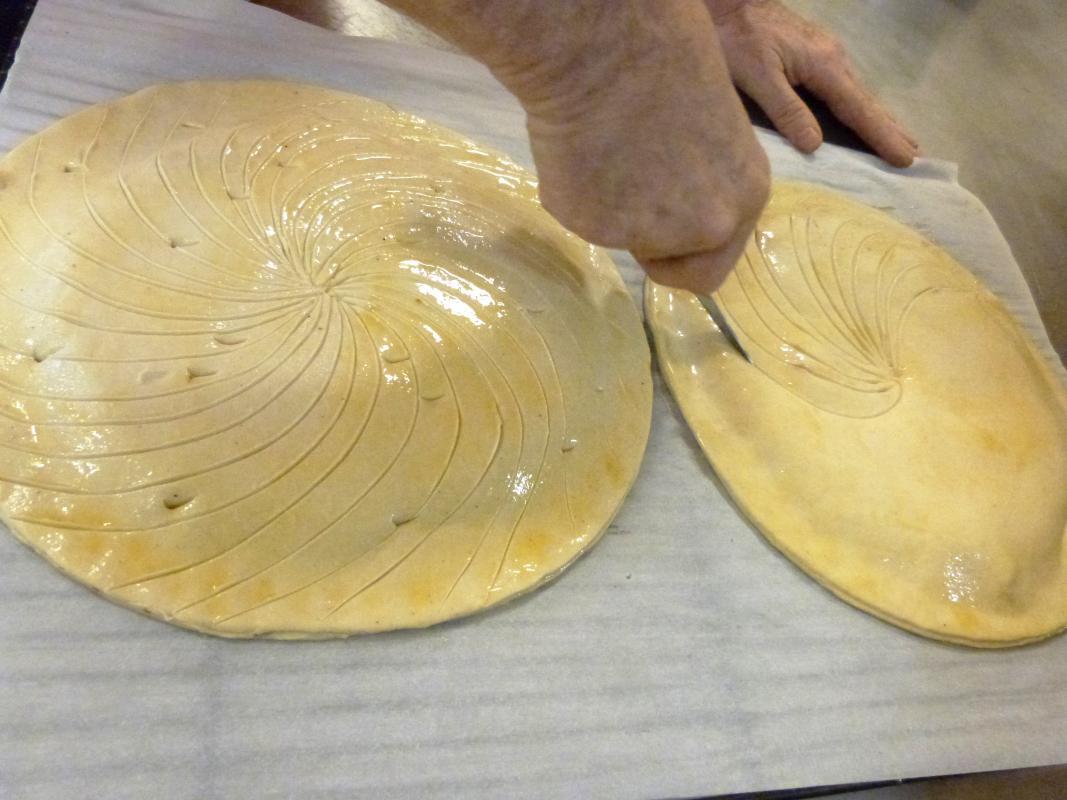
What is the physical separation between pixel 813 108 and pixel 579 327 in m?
1.23

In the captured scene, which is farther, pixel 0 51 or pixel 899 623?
pixel 0 51

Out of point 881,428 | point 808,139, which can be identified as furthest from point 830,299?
point 808,139

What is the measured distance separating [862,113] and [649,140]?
1396 millimetres

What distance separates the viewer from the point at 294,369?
1188mm

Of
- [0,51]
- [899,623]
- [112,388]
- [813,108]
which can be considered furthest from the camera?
[813,108]

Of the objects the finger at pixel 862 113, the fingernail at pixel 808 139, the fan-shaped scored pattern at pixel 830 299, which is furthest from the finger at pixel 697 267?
the finger at pixel 862 113

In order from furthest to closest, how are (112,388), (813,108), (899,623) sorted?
(813,108) < (899,623) < (112,388)

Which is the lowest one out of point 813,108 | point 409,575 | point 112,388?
point 409,575

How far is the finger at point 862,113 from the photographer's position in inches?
82.0

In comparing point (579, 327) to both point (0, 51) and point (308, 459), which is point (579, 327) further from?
point (0, 51)

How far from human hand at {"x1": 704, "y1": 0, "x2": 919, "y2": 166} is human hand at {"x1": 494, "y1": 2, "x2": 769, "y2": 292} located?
1080mm

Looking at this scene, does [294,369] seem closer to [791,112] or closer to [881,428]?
[881,428]

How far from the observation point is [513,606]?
1202mm

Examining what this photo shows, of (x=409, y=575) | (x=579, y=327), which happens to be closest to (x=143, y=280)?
(x=409, y=575)
